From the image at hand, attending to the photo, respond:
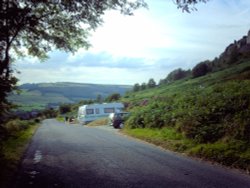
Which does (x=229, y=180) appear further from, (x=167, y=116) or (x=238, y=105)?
(x=167, y=116)

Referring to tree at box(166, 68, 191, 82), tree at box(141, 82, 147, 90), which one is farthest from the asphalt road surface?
tree at box(141, 82, 147, 90)

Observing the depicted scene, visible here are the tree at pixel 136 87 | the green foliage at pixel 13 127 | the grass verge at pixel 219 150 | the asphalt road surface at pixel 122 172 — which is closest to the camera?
the asphalt road surface at pixel 122 172

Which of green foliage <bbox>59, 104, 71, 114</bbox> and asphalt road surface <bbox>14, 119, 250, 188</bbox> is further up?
green foliage <bbox>59, 104, 71, 114</bbox>

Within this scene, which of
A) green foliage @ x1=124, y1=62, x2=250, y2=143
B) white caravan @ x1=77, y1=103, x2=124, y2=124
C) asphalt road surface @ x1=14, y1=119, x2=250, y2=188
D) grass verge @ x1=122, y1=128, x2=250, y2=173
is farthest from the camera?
white caravan @ x1=77, y1=103, x2=124, y2=124

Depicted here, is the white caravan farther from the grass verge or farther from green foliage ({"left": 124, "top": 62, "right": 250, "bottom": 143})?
the grass verge

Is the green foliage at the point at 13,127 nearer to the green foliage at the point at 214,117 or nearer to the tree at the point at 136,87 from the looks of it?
the green foliage at the point at 214,117

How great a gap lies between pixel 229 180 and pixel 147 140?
493 inches

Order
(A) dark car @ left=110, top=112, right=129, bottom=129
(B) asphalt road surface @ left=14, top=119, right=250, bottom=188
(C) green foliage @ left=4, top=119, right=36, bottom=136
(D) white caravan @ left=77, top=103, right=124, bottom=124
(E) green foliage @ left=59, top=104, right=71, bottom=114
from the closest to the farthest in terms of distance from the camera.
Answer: (B) asphalt road surface @ left=14, top=119, right=250, bottom=188, (C) green foliage @ left=4, top=119, right=36, bottom=136, (A) dark car @ left=110, top=112, right=129, bottom=129, (D) white caravan @ left=77, top=103, right=124, bottom=124, (E) green foliage @ left=59, top=104, right=71, bottom=114

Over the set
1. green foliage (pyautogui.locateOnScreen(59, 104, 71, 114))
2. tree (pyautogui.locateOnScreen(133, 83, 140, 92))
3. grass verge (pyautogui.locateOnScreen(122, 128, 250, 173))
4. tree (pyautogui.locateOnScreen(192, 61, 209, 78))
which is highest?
tree (pyautogui.locateOnScreen(192, 61, 209, 78))

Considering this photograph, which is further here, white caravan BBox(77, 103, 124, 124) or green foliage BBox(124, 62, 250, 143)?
white caravan BBox(77, 103, 124, 124)

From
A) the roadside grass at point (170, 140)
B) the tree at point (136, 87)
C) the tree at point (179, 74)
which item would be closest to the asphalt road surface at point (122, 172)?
the roadside grass at point (170, 140)

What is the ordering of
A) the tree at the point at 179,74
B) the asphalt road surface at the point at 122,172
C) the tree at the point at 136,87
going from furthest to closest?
1. the tree at the point at 136,87
2. the tree at the point at 179,74
3. the asphalt road surface at the point at 122,172

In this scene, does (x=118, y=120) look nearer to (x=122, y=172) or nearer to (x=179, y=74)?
(x=122, y=172)

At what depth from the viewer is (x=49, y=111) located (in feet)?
499
